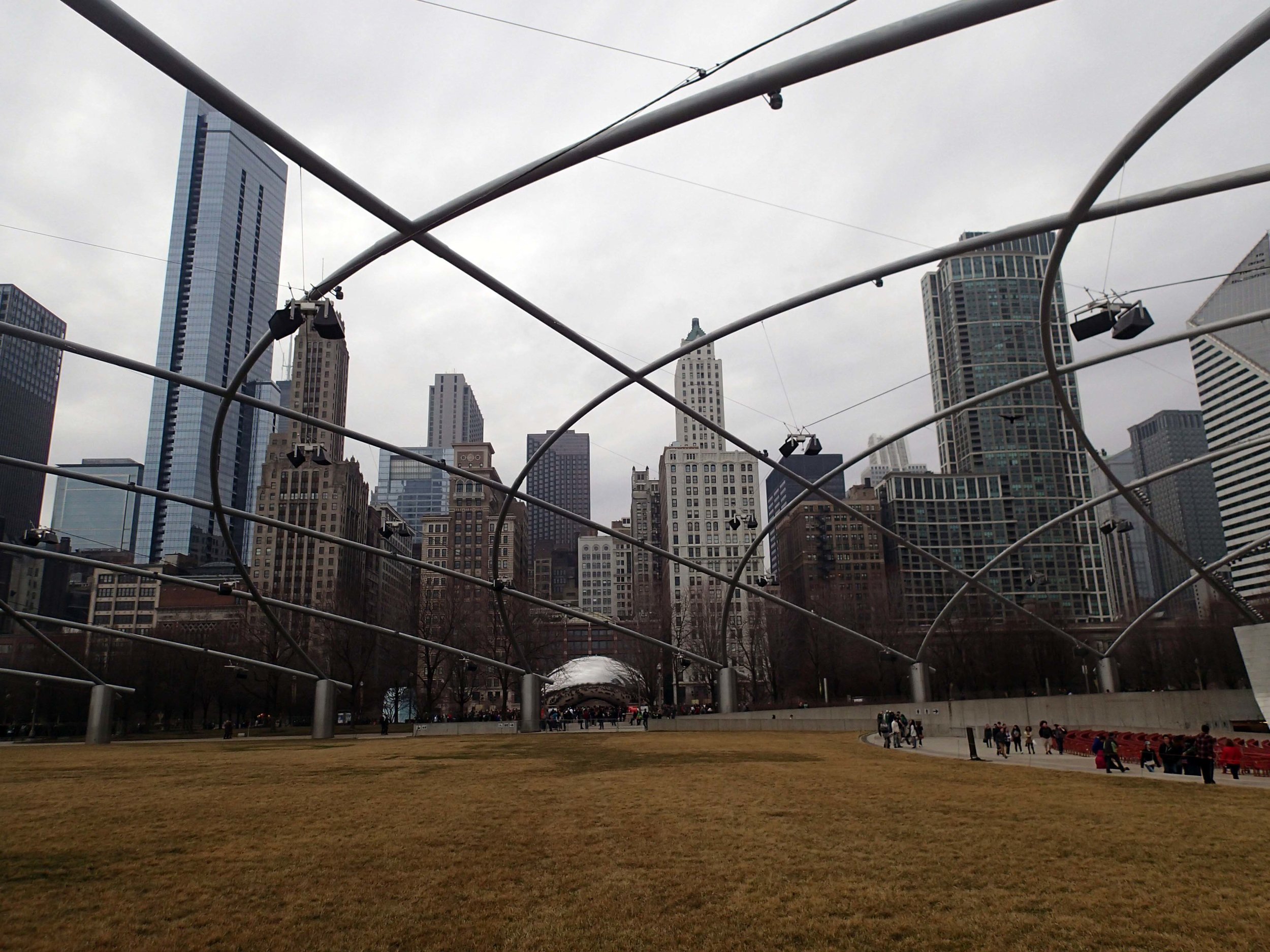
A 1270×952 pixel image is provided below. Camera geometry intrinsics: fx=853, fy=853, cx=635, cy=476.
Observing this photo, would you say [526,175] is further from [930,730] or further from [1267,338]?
[1267,338]

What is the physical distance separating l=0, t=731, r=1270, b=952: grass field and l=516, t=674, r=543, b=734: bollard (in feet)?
100

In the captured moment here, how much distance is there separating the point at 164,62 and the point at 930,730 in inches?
1757

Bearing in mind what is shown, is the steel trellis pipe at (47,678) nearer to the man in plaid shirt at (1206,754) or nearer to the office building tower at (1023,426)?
the man in plaid shirt at (1206,754)

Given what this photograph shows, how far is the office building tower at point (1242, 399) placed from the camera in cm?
5594

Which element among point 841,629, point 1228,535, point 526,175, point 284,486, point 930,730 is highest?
point 284,486

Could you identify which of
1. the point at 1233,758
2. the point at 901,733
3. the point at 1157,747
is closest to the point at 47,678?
the point at 901,733

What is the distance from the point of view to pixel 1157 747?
24.2 meters

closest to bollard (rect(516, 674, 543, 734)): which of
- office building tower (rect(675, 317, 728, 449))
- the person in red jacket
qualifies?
the person in red jacket

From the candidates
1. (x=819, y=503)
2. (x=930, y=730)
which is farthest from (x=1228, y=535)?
(x=930, y=730)

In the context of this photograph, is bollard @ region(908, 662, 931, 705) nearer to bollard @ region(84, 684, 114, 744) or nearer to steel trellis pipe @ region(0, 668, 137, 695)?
steel trellis pipe @ region(0, 668, 137, 695)

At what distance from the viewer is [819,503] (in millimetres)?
153750

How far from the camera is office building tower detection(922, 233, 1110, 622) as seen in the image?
14975 centimetres

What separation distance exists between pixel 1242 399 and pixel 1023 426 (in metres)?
84.5

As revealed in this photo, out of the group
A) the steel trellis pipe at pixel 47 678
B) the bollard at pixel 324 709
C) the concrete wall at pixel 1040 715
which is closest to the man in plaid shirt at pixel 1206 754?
the concrete wall at pixel 1040 715
